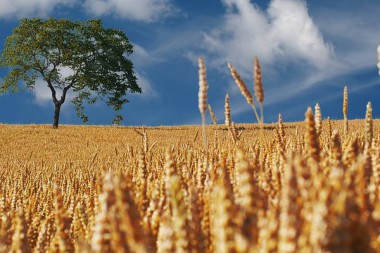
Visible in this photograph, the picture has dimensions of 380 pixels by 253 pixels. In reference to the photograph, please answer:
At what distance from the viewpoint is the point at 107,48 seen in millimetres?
45469

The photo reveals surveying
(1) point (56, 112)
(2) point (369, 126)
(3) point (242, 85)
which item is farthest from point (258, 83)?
(1) point (56, 112)

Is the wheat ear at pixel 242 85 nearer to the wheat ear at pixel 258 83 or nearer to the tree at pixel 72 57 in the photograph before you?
the wheat ear at pixel 258 83

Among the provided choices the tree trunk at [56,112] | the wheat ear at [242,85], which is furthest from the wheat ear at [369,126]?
the tree trunk at [56,112]

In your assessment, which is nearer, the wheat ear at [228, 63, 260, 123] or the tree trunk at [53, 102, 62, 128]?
the wheat ear at [228, 63, 260, 123]

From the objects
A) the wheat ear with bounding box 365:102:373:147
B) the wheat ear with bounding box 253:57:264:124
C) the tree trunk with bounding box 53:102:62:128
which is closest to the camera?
the wheat ear with bounding box 253:57:264:124

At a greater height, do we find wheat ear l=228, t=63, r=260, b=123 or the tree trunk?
the tree trunk

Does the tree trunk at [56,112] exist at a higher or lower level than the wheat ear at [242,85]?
higher

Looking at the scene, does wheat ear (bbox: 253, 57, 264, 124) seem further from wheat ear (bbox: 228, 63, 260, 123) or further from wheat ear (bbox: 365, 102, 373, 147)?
wheat ear (bbox: 365, 102, 373, 147)

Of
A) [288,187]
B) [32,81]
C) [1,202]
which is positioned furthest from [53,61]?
[288,187]

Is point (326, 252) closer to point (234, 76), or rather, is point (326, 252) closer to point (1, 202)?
point (234, 76)

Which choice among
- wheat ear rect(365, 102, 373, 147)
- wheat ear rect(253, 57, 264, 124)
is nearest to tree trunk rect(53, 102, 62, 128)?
wheat ear rect(365, 102, 373, 147)

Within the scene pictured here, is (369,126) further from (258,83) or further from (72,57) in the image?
(72,57)

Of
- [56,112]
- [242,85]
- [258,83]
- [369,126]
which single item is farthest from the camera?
[56,112]

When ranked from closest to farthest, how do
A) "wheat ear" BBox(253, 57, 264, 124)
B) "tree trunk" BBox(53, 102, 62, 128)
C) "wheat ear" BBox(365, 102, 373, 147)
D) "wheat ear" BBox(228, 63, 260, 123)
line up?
"wheat ear" BBox(253, 57, 264, 124) < "wheat ear" BBox(228, 63, 260, 123) < "wheat ear" BBox(365, 102, 373, 147) < "tree trunk" BBox(53, 102, 62, 128)
